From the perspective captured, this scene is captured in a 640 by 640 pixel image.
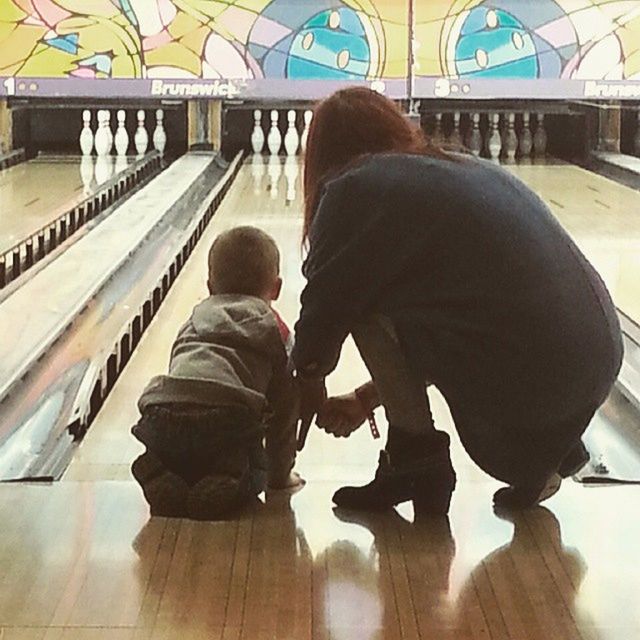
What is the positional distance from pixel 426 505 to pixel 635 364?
3.47 feet

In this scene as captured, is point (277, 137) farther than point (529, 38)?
Yes

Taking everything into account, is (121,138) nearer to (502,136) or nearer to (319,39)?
(319,39)

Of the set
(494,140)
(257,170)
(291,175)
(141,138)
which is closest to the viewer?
(291,175)

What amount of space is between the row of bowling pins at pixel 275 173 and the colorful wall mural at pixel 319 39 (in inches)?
16.2

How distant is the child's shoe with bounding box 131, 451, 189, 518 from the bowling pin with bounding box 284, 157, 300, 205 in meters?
3.13

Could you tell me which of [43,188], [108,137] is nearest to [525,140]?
[108,137]

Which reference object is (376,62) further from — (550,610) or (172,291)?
(550,610)

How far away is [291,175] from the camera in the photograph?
5793 mm

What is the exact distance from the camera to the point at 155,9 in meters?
5.66

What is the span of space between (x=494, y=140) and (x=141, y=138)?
162 centimetres

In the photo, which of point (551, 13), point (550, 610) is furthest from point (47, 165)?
point (550, 610)

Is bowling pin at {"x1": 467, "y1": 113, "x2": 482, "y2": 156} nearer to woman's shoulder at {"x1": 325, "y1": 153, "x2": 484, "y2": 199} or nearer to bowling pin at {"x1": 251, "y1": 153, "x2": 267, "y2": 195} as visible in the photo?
bowling pin at {"x1": 251, "y1": 153, "x2": 267, "y2": 195}

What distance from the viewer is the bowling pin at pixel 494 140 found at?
632 centimetres

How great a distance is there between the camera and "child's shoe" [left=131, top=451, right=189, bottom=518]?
1980 mm
